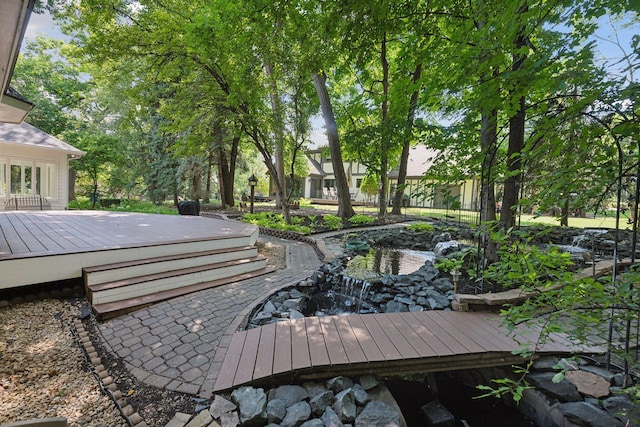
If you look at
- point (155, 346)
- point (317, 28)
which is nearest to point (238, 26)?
point (317, 28)

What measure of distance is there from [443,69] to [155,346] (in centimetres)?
396

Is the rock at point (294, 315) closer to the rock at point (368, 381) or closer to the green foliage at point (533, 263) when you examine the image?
the rock at point (368, 381)

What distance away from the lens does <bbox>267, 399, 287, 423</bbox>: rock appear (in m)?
1.94

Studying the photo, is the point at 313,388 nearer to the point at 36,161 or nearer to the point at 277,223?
the point at 277,223

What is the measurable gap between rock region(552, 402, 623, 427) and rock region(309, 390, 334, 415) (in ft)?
5.75

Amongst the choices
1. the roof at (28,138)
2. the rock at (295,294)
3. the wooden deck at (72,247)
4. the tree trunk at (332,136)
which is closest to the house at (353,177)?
the tree trunk at (332,136)

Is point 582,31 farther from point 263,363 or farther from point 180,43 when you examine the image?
point 180,43

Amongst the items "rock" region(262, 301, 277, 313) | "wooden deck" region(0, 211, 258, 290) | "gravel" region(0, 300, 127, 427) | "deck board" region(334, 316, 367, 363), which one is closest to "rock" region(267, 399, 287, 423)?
"deck board" region(334, 316, 367, 363)

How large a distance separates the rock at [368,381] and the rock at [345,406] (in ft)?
0.56

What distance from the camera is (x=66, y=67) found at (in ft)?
54.5

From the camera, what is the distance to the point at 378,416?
6.44ft

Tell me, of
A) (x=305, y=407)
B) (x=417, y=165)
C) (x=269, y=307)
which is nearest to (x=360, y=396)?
(x=305, y=407)

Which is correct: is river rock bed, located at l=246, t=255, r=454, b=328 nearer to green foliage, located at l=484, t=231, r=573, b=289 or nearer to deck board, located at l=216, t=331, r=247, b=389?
deck board, located at l=216, t=331, r=247, b=389

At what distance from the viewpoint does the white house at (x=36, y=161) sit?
1030 centimetres
